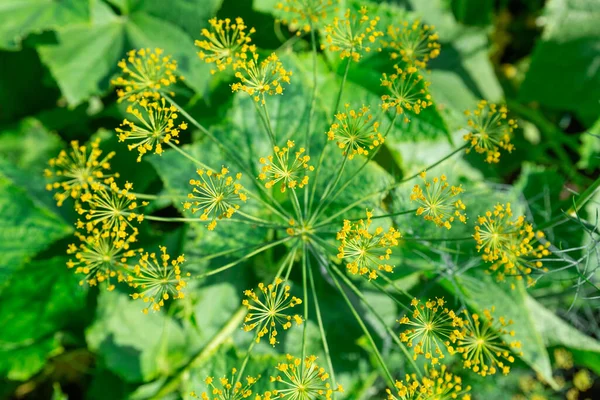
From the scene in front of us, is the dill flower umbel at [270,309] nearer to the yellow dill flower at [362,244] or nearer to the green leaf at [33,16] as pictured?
the yellow dill flower at [362,244]

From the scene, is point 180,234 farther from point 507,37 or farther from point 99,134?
point 507,37

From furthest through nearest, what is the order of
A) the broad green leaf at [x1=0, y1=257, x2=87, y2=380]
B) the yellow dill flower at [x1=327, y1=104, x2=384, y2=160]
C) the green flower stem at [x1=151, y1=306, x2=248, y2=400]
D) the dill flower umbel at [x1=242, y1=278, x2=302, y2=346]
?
the broad green leaf at [x1=0, y1=257, x2=87, y2=380], the green flower stem at [x1=151, y1=306, x2=248, y2=400], the yellow dill flower at [x1=327, y1=104, x2=384, y2=160], the dill flower umbel at [x1=242, y1=278, x2=302, y2=346]

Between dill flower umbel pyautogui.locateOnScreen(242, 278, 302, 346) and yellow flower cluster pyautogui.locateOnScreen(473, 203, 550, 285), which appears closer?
dill flower umbel pyautogui.locateOnScreen(242, 278, 302, 346)

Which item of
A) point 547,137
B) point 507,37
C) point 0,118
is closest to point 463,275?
point 547,137

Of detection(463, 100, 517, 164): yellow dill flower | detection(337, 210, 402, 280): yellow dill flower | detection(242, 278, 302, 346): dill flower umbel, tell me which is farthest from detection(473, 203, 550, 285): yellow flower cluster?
detection(242, 278, 302, 346): dill flower umbel

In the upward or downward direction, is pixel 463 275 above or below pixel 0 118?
above

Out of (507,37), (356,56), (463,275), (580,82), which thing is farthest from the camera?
(507,37)

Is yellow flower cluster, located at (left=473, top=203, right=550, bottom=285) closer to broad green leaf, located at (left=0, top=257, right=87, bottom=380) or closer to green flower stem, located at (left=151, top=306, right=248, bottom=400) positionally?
green flower stem, located at (left=151, top=306, right=248, bottom=400)
